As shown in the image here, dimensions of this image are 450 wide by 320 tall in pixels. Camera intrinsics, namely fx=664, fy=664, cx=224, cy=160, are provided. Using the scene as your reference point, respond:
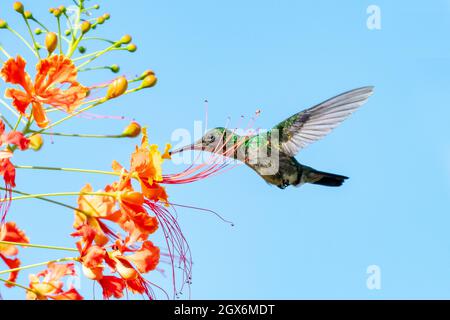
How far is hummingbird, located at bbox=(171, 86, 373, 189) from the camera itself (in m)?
3.79

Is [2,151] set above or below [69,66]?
below

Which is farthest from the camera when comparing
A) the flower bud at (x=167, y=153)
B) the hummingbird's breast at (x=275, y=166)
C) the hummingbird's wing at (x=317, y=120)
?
the hummingbird's breast at (x=275, y=166)

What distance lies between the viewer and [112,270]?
251cm

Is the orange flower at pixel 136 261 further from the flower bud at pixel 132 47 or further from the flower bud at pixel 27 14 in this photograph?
the flower bud at pixel 27 14

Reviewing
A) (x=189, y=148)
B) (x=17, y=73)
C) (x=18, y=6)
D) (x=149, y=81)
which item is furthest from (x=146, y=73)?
(x=189, y=148)

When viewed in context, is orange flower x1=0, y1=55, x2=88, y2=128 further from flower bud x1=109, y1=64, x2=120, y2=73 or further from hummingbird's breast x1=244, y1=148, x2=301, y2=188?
hummingbird's breast x1=244, y1=148, x2=301, y2=188

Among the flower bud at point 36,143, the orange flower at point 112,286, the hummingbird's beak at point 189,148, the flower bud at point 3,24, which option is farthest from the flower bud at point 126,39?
the orange flower at point 112,286

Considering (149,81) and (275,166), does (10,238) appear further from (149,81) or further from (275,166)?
(275,166)

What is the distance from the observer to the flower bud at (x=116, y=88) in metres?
2.38

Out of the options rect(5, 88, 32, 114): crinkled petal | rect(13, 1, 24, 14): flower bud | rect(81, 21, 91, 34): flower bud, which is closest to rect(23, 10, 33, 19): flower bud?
rect(13, 1, 24, 14): flower bud

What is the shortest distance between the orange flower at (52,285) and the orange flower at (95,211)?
242mm
